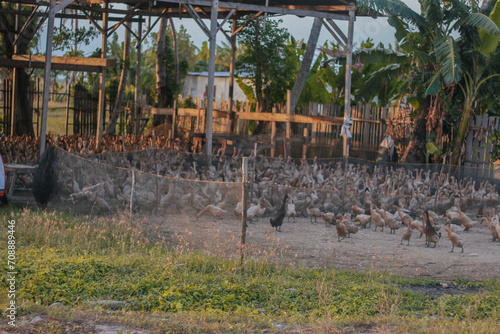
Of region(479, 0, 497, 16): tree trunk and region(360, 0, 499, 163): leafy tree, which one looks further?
region(479, 0, 497, 16): tree trunk

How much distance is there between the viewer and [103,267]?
698 centimetres

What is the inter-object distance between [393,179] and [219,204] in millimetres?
5962

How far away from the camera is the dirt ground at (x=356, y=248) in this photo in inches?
303

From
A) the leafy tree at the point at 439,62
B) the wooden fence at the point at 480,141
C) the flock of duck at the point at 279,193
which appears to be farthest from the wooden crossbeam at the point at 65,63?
→ the wooden fence at the point at 480,141

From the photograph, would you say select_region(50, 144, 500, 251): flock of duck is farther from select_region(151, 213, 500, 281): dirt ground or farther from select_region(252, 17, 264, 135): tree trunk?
select_region(252, 17, 264, 135): tree trunk

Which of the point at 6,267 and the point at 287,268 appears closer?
the point at 6,267

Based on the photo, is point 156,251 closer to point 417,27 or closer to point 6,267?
point 6,267

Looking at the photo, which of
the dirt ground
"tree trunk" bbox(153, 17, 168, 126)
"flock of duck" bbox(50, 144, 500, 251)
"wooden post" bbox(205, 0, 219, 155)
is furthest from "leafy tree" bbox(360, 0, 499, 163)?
"tree trunk" bbox(153, 17, 168, 126)

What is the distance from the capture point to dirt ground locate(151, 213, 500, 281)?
25.2ft

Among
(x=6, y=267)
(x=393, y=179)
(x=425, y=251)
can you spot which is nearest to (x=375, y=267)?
(x=425, y=251)

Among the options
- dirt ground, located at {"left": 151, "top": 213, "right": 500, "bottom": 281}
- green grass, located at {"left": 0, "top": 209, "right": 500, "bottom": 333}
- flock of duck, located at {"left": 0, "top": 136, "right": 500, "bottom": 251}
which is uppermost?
flock of duck, located at {"left": 0, "top": 136, "right": 500, "bottom": 251}

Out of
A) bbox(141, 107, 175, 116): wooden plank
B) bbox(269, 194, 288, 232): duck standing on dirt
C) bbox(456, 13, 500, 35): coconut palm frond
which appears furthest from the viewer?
bbox(141, 107, 175, 116): wooden plank

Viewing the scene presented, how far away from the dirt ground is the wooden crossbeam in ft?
25.0

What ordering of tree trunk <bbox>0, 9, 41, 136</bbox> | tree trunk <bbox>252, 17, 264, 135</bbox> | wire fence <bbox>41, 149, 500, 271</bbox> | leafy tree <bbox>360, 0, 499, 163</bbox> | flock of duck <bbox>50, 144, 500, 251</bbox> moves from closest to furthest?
wire fence <bbox>41, 149, 500, 271</bbox>, flock of duck <bbox>50, 144, 500, 251</bbox>, leafy tree <bbox>360, 0, 499, 163</bbox>, tree trunk <bbox>0, 9, 41, 136</bbox>, tree trunk <bbox>252, 17, 264, 135</bbox>
